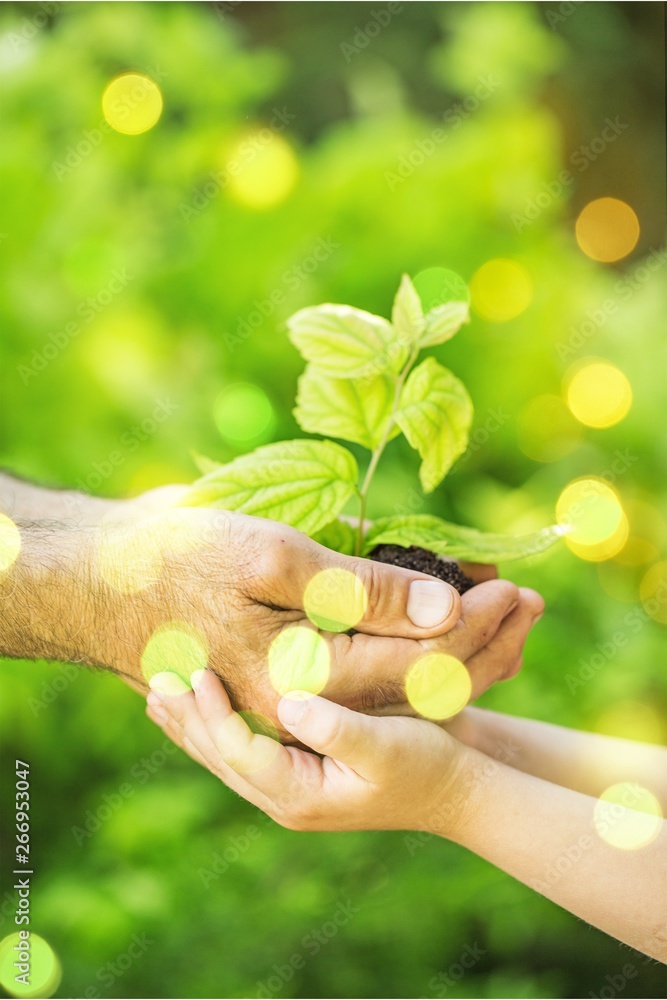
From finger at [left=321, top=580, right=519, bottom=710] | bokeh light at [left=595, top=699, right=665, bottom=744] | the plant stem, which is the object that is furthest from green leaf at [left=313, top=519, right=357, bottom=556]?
bokeh light at [left=595, top=699, right=665, bottom=744]

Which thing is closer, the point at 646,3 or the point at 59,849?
the point at 59,849

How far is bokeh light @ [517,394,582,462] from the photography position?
6.20 feet

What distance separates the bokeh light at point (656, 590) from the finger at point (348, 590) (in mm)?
986

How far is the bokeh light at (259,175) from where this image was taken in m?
1.84

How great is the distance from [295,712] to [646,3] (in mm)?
2516

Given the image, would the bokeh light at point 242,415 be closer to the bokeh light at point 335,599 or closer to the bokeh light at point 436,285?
the bokeh light at point 436,285

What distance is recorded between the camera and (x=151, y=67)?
73.7 inches

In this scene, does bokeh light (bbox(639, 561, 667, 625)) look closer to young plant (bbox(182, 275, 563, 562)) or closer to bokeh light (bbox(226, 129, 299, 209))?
young plant (bbox(182, 275, 563, 562))

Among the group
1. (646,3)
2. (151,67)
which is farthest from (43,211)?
(646,3)

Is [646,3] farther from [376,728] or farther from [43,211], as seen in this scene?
[376,728]
